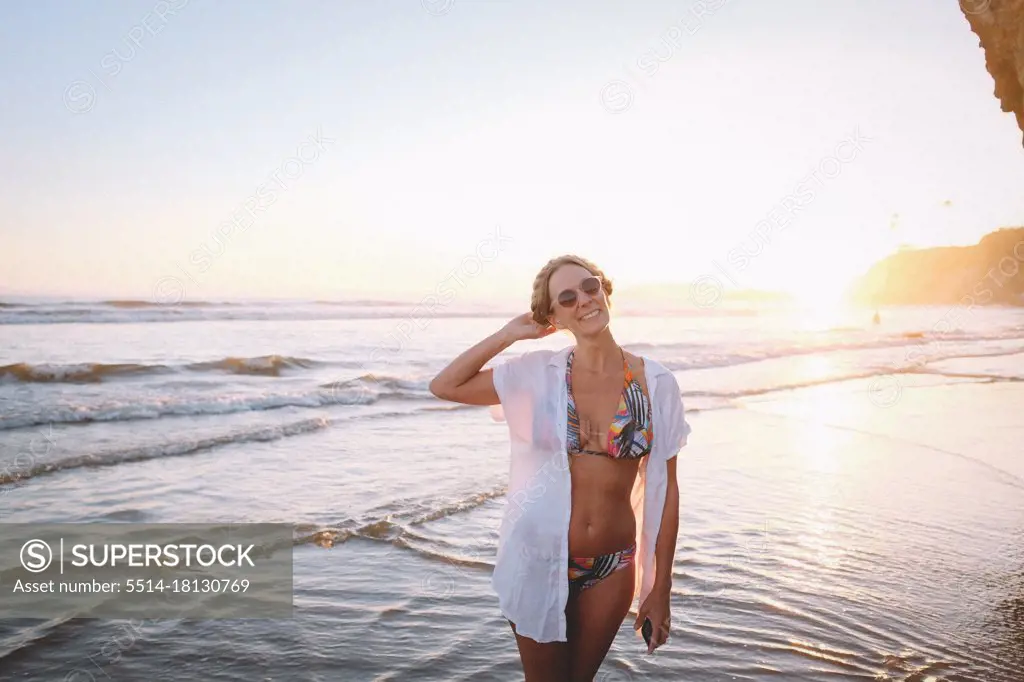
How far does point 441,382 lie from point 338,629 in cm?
285

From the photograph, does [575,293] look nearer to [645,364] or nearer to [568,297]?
[568,297]

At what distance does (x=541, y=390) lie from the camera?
308 cm

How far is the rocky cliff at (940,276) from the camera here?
116 metres

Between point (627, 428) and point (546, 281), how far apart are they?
2.19 ft

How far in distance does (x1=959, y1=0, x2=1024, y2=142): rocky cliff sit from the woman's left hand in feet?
18.2

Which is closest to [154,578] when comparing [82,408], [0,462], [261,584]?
[261,584]

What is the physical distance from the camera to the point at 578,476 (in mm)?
3039

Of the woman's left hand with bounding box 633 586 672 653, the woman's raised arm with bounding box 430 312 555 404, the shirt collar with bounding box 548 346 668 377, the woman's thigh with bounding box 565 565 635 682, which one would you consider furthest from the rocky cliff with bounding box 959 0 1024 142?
the woman's thigh with bounding box 565 565 635 682

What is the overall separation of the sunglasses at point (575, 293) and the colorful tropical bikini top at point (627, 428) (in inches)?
12.6

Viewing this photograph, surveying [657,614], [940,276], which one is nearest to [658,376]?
[657,614]

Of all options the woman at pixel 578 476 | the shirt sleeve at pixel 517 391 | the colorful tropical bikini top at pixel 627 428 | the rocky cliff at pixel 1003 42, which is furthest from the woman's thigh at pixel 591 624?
the rocky cliff at pixel 1003 42

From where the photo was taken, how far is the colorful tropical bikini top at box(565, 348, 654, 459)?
3020mm

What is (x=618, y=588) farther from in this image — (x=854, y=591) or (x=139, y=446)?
(x=139, y=446)

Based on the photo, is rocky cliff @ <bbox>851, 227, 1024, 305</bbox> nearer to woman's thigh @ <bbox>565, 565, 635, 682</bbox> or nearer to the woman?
the woman
